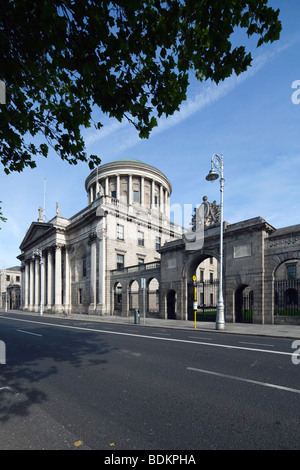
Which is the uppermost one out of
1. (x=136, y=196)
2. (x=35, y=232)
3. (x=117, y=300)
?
(x=136, y=196)

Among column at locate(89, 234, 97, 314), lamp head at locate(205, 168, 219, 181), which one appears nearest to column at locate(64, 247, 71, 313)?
column at locate(89, 234, 97, 314)

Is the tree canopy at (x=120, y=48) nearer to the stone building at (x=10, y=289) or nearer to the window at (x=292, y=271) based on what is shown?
the window at (x=292, y=271)

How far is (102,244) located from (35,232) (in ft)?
80.4

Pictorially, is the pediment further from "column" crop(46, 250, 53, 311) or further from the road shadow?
the road shadow

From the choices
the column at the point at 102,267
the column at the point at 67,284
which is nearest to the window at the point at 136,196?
the column at the point at 67,284

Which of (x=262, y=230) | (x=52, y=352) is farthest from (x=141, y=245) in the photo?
(x=52, y=352)

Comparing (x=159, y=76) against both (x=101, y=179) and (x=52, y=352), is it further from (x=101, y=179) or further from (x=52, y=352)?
(x=101, y=179)

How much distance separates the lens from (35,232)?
2114 inches

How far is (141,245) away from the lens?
4191 centimetres

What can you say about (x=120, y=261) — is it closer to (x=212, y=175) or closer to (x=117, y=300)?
(x=117, y=300)

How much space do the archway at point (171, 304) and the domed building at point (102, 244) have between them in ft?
12.2

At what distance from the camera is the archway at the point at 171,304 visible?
26.3 m

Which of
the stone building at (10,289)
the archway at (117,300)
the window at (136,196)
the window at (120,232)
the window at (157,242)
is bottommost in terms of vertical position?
the stone building at (10,289)

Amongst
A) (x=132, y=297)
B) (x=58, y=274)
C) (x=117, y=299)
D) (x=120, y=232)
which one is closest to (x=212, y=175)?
(x=132, y=297)
